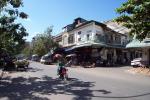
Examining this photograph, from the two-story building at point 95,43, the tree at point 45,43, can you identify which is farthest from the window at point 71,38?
the tree at point 45,43

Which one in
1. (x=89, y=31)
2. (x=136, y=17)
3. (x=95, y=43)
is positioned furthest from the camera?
(x=89, y=31)

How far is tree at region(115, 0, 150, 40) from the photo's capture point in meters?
18.8

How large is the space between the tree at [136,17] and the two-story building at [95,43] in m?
22.0

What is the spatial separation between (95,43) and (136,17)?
2394 cm

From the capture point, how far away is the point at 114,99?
1146 cm

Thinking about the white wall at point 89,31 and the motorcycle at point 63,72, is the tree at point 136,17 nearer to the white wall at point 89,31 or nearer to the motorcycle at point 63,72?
the motorcycle at point 63,72

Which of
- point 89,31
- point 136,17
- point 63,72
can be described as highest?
point 89,31

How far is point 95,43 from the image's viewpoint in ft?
143

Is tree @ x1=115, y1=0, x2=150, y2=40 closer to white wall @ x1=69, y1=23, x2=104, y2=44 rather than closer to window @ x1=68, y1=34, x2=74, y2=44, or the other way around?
white wall @ x1=69, y1=23, x2=104, y2=44

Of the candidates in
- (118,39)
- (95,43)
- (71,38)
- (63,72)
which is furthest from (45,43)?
(63,72)

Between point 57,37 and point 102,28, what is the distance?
21.1 m

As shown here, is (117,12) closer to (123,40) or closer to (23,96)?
(23,96)

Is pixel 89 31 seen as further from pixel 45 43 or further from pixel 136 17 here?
pixel 136 17

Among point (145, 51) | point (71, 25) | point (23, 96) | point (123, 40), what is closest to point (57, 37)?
point (71, 25)
